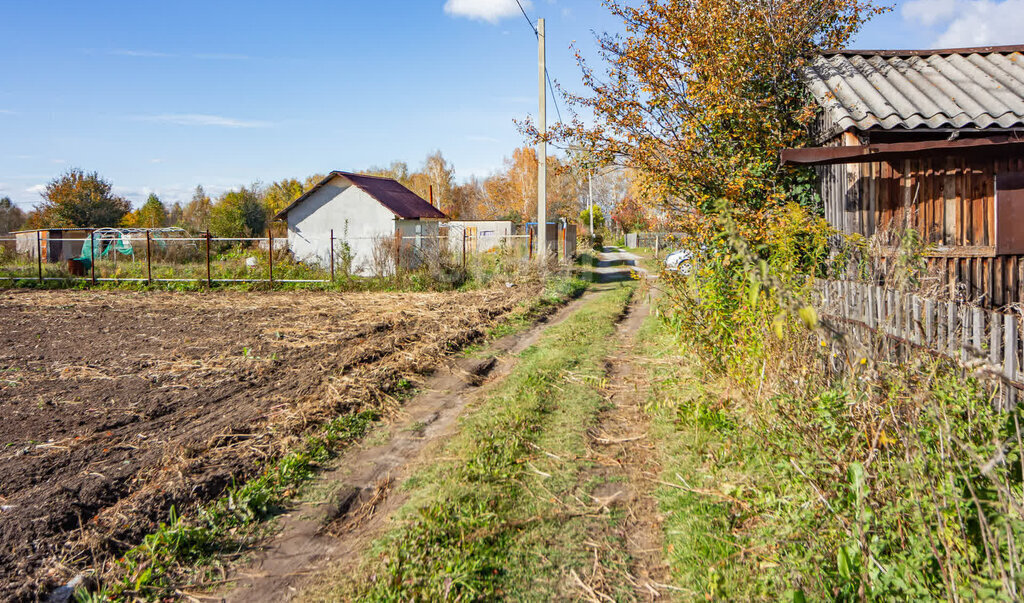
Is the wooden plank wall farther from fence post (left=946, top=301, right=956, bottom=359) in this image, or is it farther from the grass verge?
the grass verge

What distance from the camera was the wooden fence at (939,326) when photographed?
354cm

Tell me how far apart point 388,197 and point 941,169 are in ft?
68.3

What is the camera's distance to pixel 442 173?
69688 millimetres

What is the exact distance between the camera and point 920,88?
805 centimetres

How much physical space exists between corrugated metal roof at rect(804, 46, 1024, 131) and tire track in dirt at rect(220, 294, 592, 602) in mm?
5664

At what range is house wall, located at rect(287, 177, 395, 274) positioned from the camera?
2417cm

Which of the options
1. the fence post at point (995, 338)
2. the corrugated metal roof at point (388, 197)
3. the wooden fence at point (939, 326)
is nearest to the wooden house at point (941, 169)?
the wooden fence at point (939, 326)

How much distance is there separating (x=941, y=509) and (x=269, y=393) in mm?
6318

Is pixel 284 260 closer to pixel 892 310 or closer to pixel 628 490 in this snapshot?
pixel 628 490

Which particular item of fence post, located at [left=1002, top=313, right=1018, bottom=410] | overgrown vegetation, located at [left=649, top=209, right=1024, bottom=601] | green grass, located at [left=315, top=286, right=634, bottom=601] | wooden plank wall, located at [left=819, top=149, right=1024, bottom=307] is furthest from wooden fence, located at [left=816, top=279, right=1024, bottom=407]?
wooden plank wall, located at [left=819, top=149, right=1024, bottom=307]

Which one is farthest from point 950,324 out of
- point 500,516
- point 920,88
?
point 920,88

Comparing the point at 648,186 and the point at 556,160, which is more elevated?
the point at 556,160

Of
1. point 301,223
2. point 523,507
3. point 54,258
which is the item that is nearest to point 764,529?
point 523,507

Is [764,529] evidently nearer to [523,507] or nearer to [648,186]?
[523,507]
